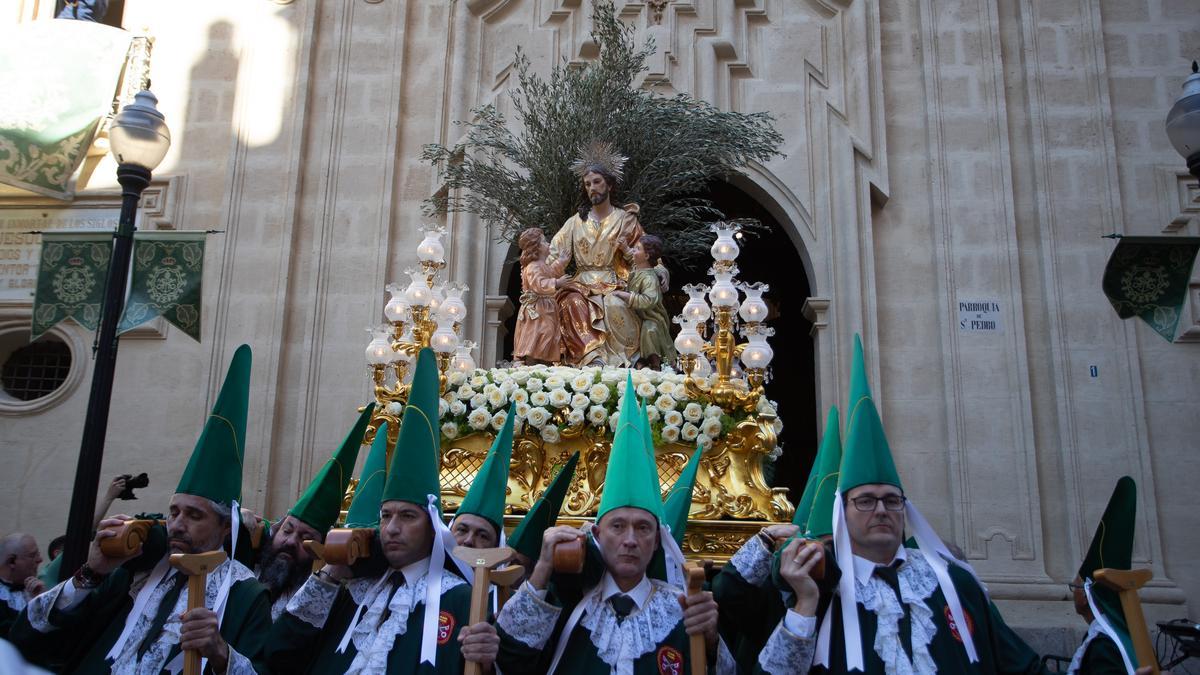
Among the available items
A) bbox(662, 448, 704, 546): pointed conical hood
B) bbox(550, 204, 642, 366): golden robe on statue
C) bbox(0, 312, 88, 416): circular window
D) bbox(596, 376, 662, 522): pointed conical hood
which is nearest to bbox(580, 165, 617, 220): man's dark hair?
bbox(550, 204, 642, 366): golden robe on statue

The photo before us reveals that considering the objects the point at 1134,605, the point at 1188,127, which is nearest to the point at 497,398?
the point at 1134,605

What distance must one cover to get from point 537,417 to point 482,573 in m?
2.63

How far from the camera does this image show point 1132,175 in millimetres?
10102

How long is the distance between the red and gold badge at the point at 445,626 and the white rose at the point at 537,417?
2.43 meters

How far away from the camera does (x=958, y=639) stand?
120 inches

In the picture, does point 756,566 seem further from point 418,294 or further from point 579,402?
point 418,294

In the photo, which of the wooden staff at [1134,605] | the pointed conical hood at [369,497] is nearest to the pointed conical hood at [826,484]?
the wooden staff at [1134,605]

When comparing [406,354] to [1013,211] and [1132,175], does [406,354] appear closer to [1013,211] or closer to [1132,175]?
[1013,211]

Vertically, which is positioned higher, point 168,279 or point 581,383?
point 168,279

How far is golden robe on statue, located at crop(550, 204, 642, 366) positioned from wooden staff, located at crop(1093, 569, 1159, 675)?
4067mm

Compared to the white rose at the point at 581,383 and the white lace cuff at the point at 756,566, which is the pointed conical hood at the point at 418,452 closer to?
the white lace cuff at the point at 756,566

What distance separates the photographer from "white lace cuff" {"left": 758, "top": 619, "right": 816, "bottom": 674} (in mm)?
2887

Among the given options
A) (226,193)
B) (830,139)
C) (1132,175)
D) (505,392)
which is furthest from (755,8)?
(505,392)

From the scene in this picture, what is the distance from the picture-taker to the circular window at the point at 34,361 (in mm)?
10656
